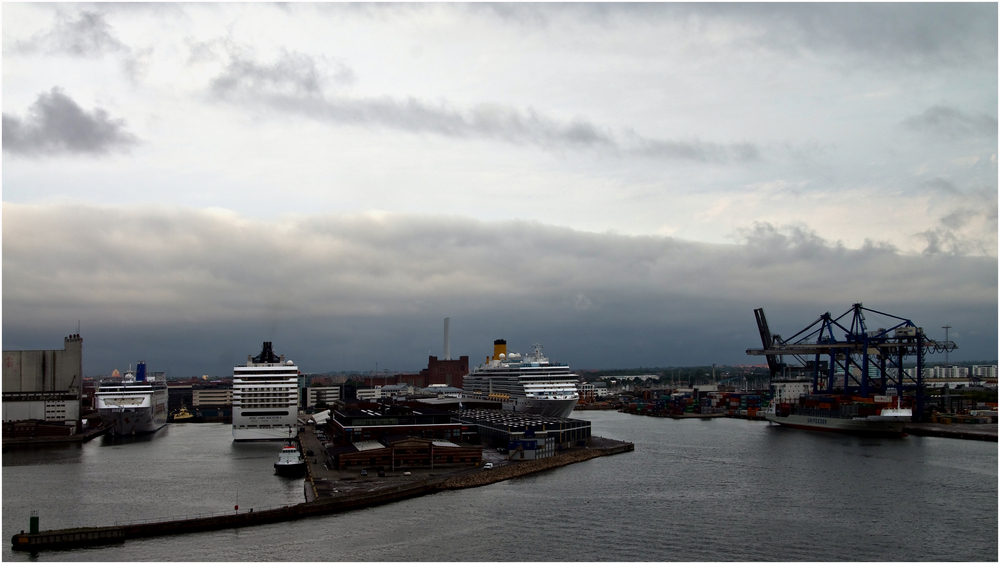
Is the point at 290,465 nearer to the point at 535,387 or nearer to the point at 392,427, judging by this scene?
the point at 392,427

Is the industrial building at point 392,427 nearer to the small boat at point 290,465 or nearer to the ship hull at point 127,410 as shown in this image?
the small boat at point 290,465

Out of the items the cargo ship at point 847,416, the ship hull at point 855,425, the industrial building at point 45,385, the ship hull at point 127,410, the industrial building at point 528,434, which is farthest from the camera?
the industrial building at point 45,385

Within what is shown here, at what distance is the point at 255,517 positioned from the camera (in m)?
18.3

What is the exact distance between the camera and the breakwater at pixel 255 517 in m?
16.5

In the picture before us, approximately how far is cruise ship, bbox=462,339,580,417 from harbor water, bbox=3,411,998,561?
10913mm

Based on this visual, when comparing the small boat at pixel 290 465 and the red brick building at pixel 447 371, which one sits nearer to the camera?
the small boat at pixel 290 465

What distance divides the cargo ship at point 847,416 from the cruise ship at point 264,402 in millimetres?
30239

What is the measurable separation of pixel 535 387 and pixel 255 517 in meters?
26.9

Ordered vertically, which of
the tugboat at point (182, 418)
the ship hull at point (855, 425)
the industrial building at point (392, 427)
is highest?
the industrial building at point (392, 427)

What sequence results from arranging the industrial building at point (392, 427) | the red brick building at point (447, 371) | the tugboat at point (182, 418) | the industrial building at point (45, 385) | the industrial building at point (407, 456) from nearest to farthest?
1. the industrial building at point (407, 456)
2. the industrial building at point (392, 427)
3. the industrial building at point (45, 385)
4. the tugboat at point (182, 418)
5. the red brick building at point (447, 371)

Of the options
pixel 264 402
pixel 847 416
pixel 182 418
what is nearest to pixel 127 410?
pixel 264 402

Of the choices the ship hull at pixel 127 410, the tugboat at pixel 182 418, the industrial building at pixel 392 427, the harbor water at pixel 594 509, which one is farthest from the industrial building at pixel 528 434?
the tugboat at pixel 182 418

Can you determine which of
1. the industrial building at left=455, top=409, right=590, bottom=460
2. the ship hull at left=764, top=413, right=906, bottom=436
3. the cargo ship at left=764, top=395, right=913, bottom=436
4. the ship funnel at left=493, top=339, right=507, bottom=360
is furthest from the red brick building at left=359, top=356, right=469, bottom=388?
the industrial building at left=455, top=409, right=590, bottom=460

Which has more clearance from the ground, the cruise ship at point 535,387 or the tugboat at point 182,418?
the cruise ship at point 535,387
